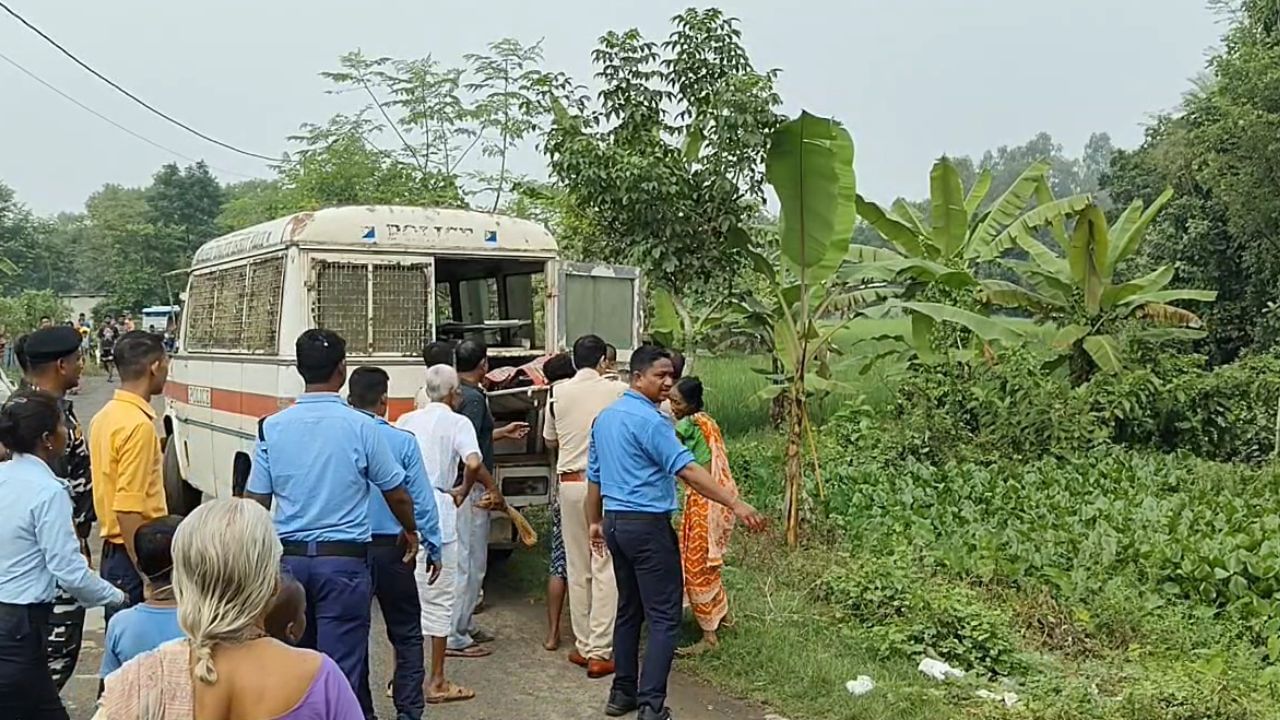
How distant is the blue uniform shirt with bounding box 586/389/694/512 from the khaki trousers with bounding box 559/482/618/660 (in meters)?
0.99

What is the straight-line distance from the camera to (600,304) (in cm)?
848

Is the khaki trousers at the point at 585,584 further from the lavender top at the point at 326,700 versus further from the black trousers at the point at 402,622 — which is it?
the lavender top at the point at 326,700

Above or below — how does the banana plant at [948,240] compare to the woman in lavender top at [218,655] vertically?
above

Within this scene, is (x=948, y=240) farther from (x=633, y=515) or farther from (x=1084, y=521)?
(x=633, y=515)

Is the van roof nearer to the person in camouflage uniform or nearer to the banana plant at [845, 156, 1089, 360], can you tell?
the person in camouflage uniform

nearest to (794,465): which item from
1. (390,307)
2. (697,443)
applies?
(697,443)

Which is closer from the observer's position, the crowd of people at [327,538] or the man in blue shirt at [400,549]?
the crowd of people at [327,538]

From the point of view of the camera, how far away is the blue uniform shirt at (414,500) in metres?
4.58

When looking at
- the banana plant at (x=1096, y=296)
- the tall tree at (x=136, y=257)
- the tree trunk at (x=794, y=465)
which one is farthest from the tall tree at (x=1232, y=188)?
the tall tree at (x=136, y=257)

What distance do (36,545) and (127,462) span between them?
2.55ft

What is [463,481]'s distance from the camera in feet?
18.6

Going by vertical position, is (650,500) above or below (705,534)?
above

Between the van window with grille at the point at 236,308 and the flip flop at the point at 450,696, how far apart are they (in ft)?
9.84

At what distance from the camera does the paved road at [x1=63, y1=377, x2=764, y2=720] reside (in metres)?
5.50
